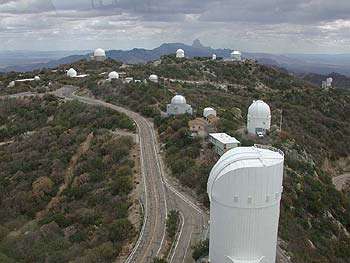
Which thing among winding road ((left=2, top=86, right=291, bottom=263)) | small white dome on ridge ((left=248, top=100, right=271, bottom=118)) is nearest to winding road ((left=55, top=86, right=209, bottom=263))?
winding road ((left=2, top=86, right=291, bottom=263))

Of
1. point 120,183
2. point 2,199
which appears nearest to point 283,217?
point 120,183

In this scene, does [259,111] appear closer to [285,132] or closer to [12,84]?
[285,132]

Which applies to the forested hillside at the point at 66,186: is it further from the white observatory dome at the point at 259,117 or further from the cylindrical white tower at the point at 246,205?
the white observatory dome at the point at 259,117

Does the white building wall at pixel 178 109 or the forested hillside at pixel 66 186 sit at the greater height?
the white building wall at pixel 178 109

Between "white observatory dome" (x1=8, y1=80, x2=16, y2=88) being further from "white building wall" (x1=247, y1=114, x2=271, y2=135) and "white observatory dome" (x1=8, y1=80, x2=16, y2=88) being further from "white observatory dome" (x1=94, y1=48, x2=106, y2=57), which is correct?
"white building wall" (x1=247, y1=114, x2=271, y2=135)

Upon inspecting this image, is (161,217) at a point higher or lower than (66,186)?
higher

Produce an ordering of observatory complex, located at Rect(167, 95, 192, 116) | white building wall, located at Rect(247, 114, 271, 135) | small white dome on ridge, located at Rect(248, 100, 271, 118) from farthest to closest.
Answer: observatory complex, located at Rect(167, 95, 192, 116), white building wall, located at Rect(247, 114, 271, 135), small white dome on ridge, located at Rect(248, 100, 271, 118)

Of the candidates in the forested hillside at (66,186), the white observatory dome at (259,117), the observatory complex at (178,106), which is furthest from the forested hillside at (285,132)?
the forested hillside at (66,186)

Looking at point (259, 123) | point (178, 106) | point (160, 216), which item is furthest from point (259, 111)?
point (160, 216)
